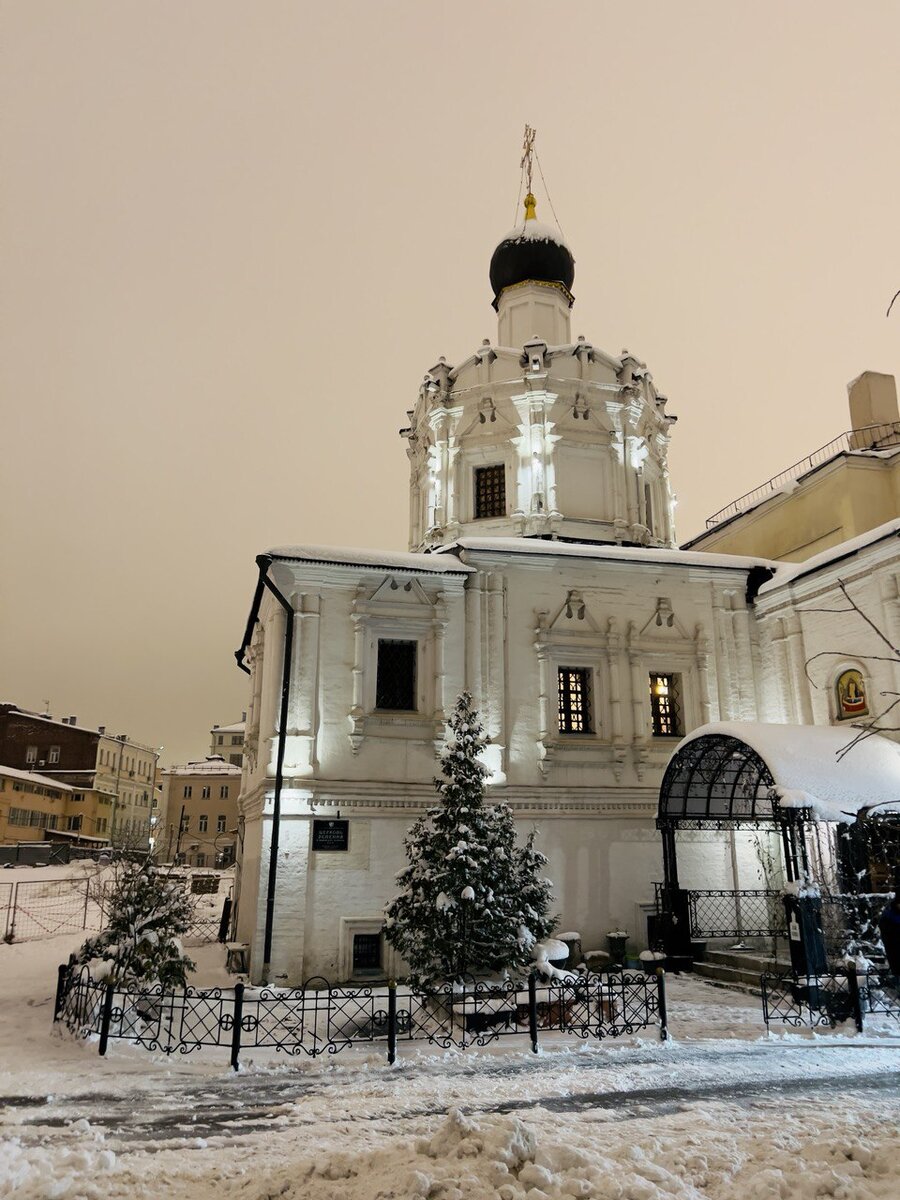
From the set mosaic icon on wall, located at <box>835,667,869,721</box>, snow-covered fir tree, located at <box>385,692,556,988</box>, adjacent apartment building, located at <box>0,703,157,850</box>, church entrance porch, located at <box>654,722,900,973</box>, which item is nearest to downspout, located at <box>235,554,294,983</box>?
snow-covered fir tree, located at <box>385,692,556,988</box>

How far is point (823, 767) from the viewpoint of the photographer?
16641 millimetres

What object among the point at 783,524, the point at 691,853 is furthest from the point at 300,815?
the point at 783,524

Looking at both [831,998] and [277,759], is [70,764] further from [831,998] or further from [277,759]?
[831,998]

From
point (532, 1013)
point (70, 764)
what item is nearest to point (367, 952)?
point (532, 1013)

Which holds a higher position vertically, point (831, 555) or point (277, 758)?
point (831, 555)

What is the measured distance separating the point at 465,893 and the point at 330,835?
534 cm

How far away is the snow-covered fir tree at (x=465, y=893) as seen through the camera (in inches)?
573

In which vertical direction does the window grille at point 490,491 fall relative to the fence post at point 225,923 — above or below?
above

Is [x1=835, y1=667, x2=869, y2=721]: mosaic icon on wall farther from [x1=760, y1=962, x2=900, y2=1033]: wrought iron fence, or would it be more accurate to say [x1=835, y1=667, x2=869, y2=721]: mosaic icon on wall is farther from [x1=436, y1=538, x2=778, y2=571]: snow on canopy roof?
[x1=760, y1=962, x2=900, y2=1033]: wrought iron fence

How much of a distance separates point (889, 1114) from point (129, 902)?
35.0 feet

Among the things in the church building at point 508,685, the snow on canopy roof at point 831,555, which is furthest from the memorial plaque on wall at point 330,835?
the snow on canopy roof at point 831,555

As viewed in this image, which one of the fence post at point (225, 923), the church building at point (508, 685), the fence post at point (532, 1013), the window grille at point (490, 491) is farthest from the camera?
the window grille at point (490, 491)

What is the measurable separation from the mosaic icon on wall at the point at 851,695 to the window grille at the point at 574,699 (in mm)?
5832

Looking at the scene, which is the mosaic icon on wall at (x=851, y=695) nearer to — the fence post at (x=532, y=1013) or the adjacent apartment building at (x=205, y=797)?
the fence post at (x=532, y=1013)
